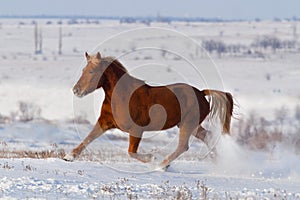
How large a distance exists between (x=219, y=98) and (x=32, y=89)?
42005 mm

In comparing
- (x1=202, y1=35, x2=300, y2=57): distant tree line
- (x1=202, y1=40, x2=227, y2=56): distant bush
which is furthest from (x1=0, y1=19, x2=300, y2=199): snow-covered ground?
(x1=202, y1=40, x2=227, y2=56): distant bush

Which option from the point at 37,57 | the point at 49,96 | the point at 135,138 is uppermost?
the point at 37,57

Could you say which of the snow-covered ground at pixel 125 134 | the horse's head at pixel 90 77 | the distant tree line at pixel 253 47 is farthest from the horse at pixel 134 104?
the distant tree line at pixel 253 47

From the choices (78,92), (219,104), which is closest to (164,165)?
(219,104)

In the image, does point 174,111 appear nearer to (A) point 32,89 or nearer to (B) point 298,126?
(B) point 298,126

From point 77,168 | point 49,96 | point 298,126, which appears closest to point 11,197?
point 77,168

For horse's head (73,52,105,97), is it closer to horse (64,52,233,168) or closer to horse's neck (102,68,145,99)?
horse (64,52,233,168)

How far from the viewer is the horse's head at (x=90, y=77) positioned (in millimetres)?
Answer: 10062

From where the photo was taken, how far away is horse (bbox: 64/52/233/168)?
1011cm

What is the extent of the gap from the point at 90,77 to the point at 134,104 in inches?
27.1

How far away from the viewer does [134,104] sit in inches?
400

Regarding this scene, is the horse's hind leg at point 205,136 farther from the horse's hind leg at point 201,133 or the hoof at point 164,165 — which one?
the hoof at point 164,165

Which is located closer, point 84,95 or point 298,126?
point 84,95

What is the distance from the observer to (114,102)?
10141mm
